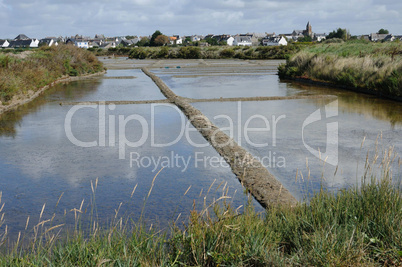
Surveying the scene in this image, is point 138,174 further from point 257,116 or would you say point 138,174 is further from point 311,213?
point 257,116

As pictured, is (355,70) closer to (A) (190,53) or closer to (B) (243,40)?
(A) (190,53)

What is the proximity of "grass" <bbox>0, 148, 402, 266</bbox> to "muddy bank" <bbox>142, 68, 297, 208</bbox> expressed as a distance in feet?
1.29

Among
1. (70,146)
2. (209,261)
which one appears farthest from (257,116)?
(209,261)

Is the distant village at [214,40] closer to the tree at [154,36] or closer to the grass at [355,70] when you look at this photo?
the tree at [154,36]

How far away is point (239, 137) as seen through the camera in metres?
9.97

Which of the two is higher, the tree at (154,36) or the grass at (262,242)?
the tree at (154,36)

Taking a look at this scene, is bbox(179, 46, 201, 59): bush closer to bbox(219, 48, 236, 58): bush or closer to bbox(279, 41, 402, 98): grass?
bbox(219, 48, 236, 58): bush

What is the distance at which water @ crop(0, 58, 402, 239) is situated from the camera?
6129mm

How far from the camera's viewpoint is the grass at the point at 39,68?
16703mm

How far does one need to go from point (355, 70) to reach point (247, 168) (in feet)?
46.3

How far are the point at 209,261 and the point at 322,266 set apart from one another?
35.1 inches

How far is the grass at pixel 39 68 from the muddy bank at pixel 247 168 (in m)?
7.82

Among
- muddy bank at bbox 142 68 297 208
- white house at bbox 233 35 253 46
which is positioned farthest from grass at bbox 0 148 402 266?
white house at bbox 233 35 253 46

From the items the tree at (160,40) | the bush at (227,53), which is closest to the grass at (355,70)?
the bush at (227,53)
